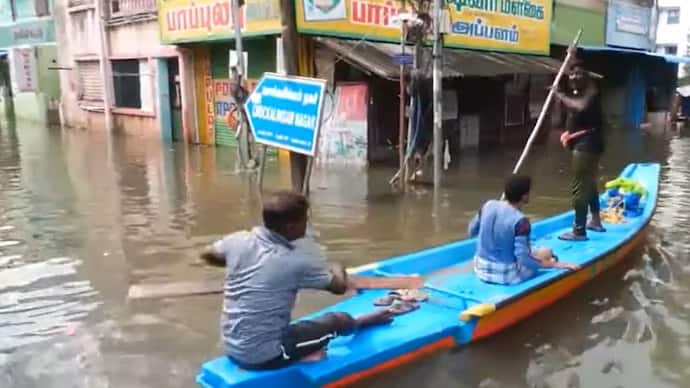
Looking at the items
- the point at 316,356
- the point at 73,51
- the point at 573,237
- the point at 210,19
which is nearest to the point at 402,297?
the point at 316,356

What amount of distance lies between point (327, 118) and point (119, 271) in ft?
22.5

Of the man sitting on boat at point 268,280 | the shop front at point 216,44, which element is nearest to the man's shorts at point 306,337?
the man sitting on boat at point 268,280

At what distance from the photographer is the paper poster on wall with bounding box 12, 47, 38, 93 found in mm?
23438

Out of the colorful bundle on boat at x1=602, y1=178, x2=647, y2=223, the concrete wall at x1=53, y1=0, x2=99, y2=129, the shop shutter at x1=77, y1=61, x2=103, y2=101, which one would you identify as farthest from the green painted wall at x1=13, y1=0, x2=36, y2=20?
the colorful bundle on boat at x1=602, y1=178, x2=647, y2=223

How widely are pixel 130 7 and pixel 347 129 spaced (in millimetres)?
8674

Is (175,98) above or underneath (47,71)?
underneath

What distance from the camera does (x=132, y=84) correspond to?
748 inches

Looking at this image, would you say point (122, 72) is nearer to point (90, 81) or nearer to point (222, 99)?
point (90, 81)

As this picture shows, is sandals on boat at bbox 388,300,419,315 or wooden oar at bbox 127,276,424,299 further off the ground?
sandals on boat at bbox 388,300,419,315

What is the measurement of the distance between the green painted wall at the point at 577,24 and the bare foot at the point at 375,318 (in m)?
15.4

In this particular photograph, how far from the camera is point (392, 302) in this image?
16.2 feet

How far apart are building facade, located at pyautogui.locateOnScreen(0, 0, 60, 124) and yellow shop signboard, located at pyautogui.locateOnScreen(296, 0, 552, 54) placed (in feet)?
44.6

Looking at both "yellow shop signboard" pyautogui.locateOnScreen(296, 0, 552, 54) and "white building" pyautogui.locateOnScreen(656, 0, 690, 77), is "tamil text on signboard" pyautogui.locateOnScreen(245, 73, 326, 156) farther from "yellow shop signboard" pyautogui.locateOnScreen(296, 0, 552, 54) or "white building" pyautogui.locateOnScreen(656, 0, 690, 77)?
"white building" pyautogui.locateOnScreen(656, 0, 690, 77)

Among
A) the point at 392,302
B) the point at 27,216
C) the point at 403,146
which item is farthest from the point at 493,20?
the point at 392,302
